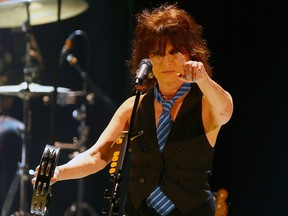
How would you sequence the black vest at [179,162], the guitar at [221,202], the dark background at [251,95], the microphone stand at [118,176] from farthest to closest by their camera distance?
1. the dark background at [251,95]
2. the guitar at [221,202]
3. the black vest at [179,162]
4. the microphone stand at [118,176]

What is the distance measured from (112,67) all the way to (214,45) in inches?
36.4

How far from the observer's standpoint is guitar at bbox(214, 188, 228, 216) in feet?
9.48

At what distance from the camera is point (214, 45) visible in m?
3.19

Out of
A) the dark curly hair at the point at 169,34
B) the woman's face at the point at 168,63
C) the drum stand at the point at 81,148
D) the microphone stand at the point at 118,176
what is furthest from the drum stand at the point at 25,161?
the microphone stand at the point at 118,176

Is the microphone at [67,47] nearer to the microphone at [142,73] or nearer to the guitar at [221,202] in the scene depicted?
the guitar at [221,202]

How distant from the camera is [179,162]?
2195 mm

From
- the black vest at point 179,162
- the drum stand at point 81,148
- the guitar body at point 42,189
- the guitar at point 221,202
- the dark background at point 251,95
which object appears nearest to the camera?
the guitar body at point 42,189

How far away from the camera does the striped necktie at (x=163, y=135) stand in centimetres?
220

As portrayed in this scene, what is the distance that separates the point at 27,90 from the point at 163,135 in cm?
203

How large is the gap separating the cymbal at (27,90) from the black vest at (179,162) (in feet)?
6.22

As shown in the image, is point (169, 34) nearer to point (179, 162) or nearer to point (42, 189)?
point (179, 162)

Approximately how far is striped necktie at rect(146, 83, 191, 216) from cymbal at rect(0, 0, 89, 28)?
1748 millimetres

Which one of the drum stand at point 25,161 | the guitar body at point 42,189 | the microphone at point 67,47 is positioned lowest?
the drum stand at point 25,161

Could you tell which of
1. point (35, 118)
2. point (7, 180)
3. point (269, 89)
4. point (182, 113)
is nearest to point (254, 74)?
point (269, 89)
